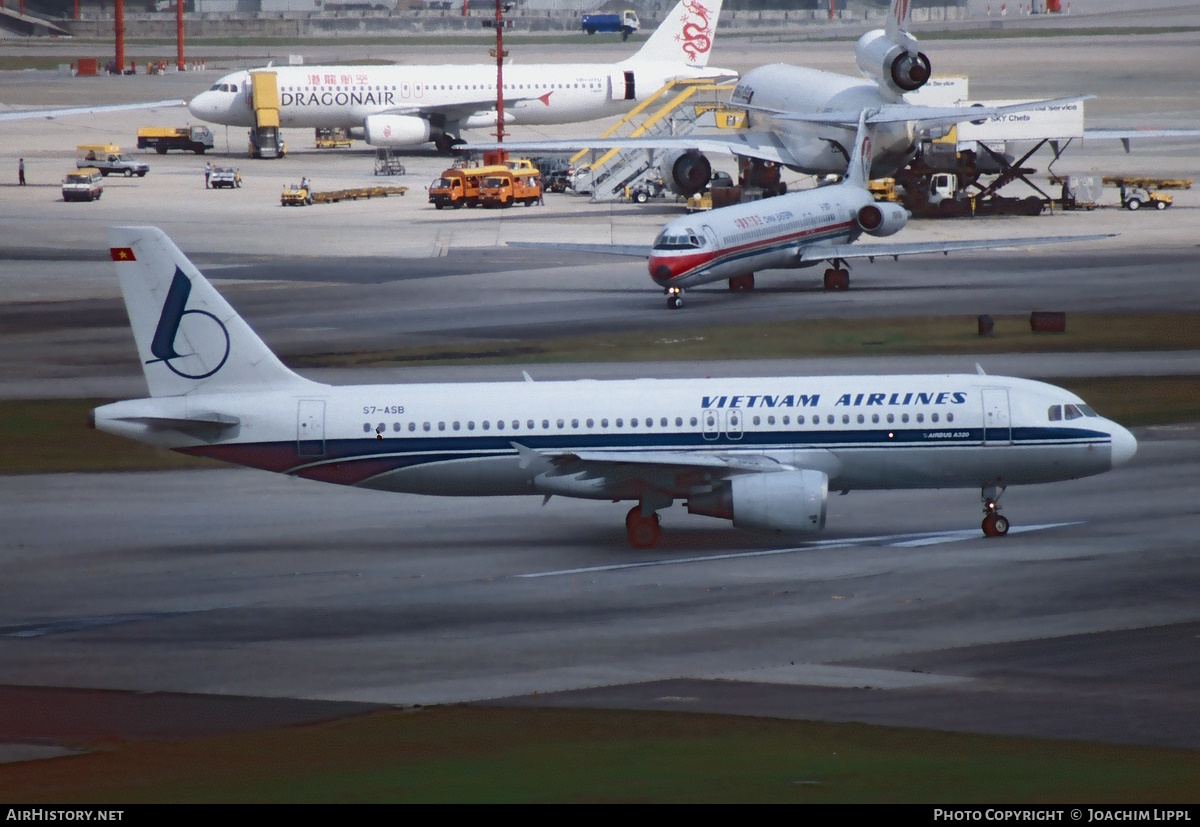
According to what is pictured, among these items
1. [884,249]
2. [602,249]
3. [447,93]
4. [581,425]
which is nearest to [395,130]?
[447,93]

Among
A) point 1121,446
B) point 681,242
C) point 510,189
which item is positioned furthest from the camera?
point 510,189

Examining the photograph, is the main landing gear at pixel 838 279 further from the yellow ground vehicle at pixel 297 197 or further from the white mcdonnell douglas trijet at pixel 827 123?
the yellow ground vehicle at pixel 297 197

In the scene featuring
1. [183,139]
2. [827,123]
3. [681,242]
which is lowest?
[681,242]

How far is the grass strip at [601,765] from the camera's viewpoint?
22.3 metres

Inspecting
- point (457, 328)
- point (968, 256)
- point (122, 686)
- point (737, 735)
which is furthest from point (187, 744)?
point (968, 256)

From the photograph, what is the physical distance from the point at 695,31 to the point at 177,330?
10504cm

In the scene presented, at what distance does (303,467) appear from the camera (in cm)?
3962

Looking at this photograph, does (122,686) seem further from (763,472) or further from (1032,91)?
(1032,91)

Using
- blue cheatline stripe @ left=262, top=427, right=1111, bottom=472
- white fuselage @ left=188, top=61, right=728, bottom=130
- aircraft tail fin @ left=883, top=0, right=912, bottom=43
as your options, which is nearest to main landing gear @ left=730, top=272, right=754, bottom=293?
aircraft tail fin @ left=883, top=0, right=912, bottom=43

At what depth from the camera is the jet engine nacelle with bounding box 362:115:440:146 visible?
132 meters

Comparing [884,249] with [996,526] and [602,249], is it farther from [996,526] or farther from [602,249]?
[996,526]

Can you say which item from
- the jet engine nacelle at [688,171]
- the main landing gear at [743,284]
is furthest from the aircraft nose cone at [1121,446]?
the jet engine nacelle at [688,171]

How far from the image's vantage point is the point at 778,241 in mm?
77375

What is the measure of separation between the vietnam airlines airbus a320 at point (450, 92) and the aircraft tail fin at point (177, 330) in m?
95.1
